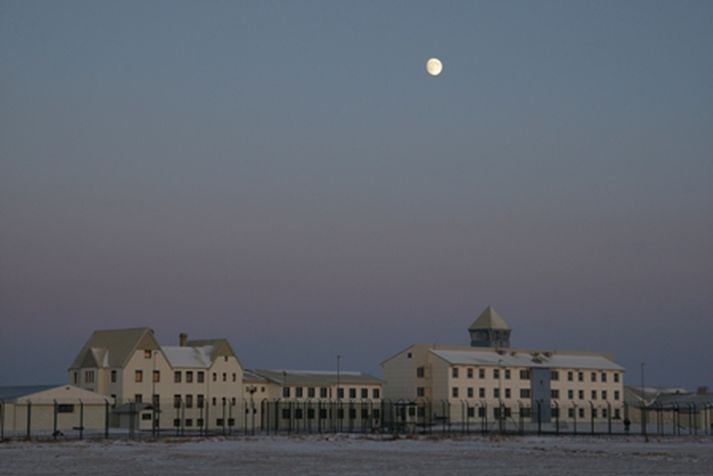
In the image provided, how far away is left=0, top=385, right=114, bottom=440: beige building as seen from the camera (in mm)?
89000

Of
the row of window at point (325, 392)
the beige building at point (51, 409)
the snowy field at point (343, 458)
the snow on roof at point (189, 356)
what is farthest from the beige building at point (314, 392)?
the snowy field at point (343, 458)

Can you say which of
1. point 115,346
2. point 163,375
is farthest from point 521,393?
point 115,346

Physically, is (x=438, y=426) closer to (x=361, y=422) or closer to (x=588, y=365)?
(x=361, y=422)

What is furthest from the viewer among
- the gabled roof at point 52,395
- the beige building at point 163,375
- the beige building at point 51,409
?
the beige building at point 163,375

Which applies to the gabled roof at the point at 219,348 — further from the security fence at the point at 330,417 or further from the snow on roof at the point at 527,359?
the snow on roof at the point at 527,359

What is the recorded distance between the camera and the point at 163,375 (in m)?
112

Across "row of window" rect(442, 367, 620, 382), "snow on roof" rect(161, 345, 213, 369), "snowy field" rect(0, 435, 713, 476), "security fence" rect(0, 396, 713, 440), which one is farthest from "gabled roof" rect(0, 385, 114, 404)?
"row of window" rect(442, 367, 620, 382)

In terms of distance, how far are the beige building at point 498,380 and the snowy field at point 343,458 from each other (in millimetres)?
60482

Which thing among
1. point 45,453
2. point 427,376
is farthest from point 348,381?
Answer: point 45,453

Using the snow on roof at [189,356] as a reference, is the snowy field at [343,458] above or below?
below

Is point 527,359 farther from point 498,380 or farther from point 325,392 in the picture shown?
point 325,392

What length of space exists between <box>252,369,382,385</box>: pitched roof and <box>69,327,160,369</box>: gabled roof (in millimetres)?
15793

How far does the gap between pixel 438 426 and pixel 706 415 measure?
33.1m

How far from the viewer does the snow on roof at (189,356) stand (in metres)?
115
